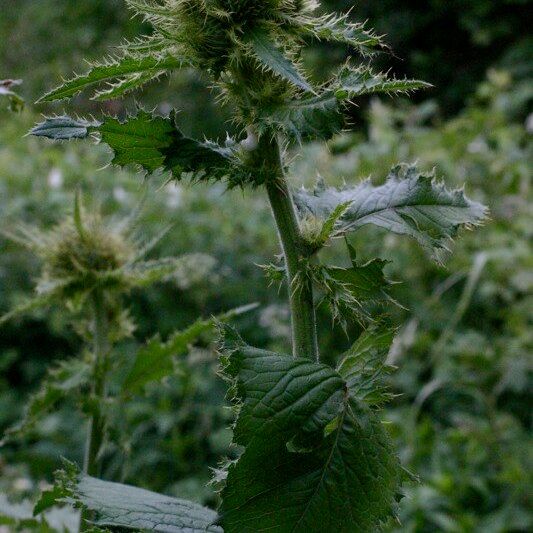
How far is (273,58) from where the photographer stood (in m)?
0.83

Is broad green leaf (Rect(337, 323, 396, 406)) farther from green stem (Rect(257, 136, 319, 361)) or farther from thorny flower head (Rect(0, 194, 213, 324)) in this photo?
thorny flower head (Rect(0, 194, 213, 324))

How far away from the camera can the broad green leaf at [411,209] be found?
0.98 meters

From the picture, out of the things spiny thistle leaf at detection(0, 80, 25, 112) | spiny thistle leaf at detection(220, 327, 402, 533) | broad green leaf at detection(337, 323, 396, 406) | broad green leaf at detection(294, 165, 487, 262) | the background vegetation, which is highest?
the background vegetation

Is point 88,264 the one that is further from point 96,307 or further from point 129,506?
point 129,506

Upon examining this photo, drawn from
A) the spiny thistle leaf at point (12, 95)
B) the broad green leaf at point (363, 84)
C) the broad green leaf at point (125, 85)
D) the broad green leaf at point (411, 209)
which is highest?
→ the spiny thistle leaf at point (12, 95)

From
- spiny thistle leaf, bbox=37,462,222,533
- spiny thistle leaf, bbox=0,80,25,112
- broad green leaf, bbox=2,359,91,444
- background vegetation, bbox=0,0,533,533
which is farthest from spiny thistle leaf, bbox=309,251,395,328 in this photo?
background vegetation, bbox=0,0,533,533

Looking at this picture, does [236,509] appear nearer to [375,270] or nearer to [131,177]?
[375,270]

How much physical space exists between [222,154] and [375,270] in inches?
8.7

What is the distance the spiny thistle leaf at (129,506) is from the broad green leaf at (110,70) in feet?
1.38

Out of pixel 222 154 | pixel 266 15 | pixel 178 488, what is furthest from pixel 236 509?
pixel 178 488

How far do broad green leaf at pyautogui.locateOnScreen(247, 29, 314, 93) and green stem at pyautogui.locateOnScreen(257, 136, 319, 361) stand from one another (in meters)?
0.11

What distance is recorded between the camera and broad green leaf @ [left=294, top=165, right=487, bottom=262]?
0.98 metres

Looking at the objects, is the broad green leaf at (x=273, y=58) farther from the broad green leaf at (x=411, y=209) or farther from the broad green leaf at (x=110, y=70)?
the broad green leaf at (x=411, y=209)

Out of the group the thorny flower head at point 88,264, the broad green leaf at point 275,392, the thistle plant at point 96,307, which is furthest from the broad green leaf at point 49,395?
the broad green leaf at point 275,392
